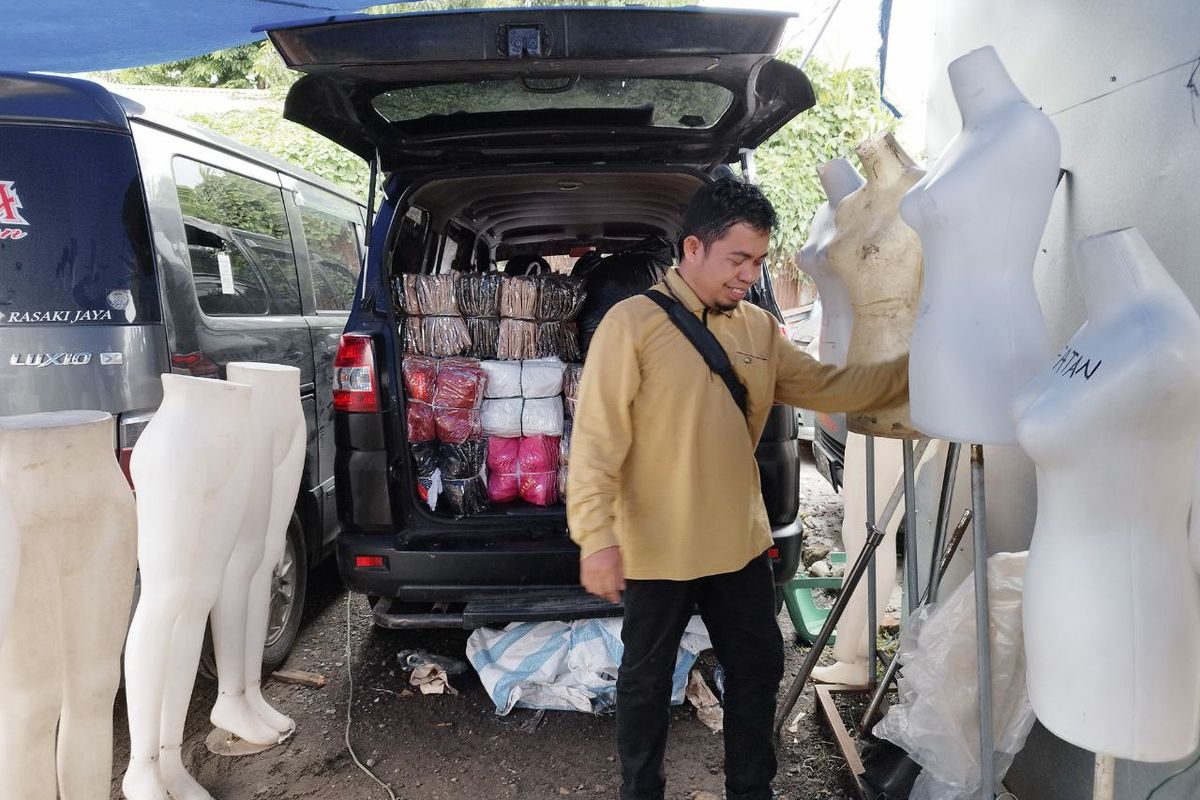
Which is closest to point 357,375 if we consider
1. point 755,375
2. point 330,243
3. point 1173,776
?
point 755,375

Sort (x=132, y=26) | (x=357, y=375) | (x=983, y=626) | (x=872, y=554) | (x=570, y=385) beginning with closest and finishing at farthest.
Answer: (x=983, y=626)
(x=872, y=554)
(x=357, y=375)
(x=570, y=385)
(x=132, y=26)

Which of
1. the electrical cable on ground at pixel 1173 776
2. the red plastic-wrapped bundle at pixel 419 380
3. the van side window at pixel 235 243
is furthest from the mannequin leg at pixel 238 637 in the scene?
the electrical cable on ground at pixel 1173 776

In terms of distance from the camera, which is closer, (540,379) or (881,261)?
(881,261)

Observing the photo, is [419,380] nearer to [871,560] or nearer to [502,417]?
[502,417]

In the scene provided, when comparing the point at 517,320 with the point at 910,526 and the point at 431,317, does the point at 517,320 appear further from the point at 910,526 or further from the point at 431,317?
the point at 910,526

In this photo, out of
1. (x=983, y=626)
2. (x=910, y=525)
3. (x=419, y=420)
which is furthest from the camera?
(x=419, y=420)

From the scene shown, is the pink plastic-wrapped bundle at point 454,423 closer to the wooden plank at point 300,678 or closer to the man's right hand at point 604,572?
the wooden plank at point 300,678

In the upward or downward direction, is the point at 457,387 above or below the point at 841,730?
above

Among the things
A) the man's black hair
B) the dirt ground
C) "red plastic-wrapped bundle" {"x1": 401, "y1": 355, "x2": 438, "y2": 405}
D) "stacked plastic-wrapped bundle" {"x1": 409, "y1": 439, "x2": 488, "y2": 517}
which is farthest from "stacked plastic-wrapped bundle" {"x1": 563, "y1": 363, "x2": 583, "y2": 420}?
the man's black hair

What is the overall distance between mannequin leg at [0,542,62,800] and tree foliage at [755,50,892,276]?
7.58 m

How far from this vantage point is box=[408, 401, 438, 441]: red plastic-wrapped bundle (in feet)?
9.62

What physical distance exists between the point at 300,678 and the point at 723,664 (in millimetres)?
1853

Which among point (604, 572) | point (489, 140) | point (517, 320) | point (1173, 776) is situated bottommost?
point (1173, 776)

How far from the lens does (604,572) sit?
1.67 metres
